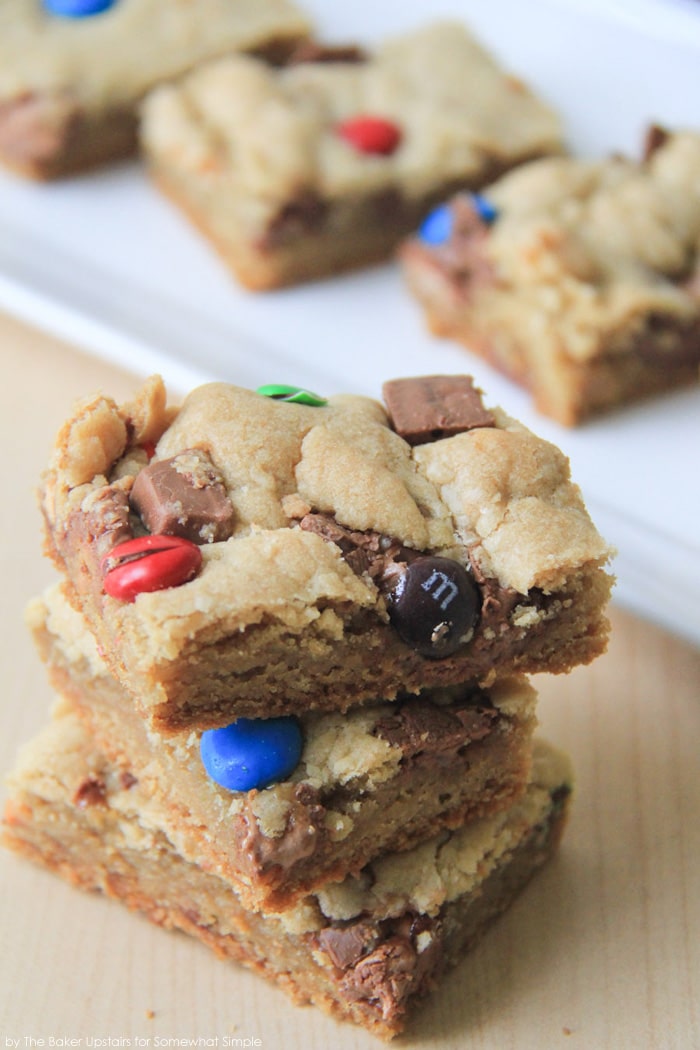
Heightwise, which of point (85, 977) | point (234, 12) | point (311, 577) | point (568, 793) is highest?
point (311, 577)

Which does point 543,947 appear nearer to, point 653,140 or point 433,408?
point 433,408

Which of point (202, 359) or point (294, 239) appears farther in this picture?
point (294, 239)

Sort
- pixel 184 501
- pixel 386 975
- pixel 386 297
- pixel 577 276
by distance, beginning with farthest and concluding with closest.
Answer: pixel 386 297
pixel 577 276
pixel 386 975
pixel 184 501

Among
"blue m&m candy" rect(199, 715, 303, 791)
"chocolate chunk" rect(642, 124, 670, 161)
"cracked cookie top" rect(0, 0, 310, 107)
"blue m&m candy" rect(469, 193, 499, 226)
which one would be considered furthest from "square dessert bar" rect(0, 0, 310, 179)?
"blue m&m candy" rect(199, 715, 303, 791)

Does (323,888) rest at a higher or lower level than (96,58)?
lower

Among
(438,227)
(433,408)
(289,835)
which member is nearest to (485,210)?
(438,227)

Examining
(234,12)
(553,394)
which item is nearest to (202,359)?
(553,394)

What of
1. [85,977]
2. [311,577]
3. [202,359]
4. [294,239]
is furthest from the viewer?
[294,239]

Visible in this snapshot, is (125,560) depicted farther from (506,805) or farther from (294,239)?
(294,239)
